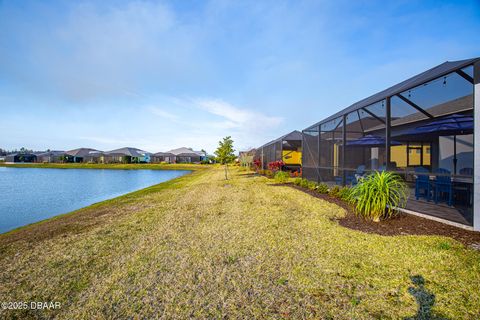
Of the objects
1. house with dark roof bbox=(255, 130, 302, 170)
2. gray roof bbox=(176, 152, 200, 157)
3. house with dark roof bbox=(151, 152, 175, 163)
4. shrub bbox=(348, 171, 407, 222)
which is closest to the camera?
shrub bbox=(348, 171, 407, 222)

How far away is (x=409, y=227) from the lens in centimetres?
412

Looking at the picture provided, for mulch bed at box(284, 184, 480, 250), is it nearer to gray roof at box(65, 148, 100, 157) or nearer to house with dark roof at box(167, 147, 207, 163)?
house with dark roof at box(167, 147, 207, 163)

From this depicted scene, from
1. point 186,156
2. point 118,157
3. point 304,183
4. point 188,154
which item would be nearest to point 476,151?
point 304,183

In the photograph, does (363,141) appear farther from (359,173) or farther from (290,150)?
(290,150)

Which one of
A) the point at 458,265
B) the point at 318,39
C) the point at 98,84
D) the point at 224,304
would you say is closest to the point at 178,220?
the point at 224,304

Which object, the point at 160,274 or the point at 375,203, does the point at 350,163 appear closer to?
the point at 375,203

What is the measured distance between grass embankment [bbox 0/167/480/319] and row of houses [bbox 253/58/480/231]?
2.17 meters

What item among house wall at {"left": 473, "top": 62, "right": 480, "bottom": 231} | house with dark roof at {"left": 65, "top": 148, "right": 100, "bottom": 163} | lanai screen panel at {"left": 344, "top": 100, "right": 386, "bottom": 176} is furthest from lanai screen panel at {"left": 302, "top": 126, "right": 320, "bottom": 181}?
house with dark roof at {"left": 65, "top": 148, "right": 100, "bottom": 163}

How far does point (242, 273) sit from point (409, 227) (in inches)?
141

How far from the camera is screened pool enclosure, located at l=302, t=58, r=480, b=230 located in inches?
178

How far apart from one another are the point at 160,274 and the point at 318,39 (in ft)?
51.1

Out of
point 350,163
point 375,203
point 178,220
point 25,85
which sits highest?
point 25,85

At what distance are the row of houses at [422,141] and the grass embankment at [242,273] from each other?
2174mm

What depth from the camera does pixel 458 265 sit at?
259 centimetres
